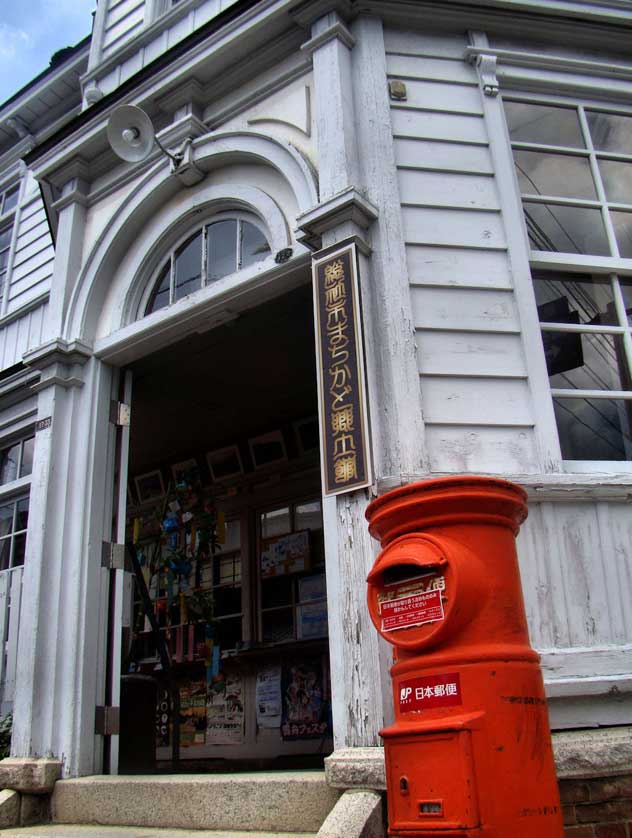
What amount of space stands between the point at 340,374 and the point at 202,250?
90.5 inches

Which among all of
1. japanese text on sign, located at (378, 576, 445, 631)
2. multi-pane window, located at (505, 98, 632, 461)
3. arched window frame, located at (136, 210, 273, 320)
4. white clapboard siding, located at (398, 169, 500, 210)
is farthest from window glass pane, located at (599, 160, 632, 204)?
japanese text on sign, located at (378, 576, 445, 631)

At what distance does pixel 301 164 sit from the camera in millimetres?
5195

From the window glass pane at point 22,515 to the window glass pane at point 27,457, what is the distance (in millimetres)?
291

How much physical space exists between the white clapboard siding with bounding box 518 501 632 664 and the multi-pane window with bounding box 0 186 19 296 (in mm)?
7711

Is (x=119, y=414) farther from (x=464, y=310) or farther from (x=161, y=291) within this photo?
(x=464, y=310)

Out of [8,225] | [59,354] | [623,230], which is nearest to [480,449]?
[623,230]

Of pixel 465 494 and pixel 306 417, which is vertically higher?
pixel 306 417

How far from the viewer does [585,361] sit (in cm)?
488

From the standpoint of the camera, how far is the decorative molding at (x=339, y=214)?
15.0ft

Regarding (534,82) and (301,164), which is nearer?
(301,164)

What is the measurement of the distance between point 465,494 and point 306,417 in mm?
5748

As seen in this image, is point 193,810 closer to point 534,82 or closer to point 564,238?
point 564,238

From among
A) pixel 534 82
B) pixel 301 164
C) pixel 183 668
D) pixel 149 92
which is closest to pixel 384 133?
pixel 301 164

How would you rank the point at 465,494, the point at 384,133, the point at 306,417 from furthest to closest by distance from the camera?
the point at 306,417 < the point at 384,133 < the point at 465,494
